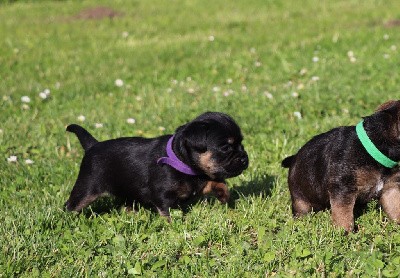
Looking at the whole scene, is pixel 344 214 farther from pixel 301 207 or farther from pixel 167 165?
pixel 167 165

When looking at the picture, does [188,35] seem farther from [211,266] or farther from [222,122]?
[211,266]

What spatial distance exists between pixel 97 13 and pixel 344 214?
14699 millimetres

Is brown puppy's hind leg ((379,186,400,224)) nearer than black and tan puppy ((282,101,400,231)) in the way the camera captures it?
No

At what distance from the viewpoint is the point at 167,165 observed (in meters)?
5.30

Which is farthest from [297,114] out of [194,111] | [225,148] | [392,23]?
[392,23]

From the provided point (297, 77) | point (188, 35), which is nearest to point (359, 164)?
point (297, 77)

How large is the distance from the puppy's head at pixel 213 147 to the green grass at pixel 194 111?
0.41m

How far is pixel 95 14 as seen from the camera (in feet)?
59.3

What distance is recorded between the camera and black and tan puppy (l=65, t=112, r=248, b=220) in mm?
5184

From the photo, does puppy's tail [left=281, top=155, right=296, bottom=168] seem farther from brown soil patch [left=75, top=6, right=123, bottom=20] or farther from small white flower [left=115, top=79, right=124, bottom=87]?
brown soil patch [left=75, top=6, right=123, bottom=20]

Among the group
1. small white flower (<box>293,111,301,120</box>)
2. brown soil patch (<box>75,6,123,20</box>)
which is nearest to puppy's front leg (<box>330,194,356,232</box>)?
small white flower (<box>293,111,301,120</box>)

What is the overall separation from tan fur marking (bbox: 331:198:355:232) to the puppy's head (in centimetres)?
89

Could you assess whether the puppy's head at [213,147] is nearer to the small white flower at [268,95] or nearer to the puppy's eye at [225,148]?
the puppy's eye at [225,148]

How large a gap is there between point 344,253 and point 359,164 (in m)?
0.68
